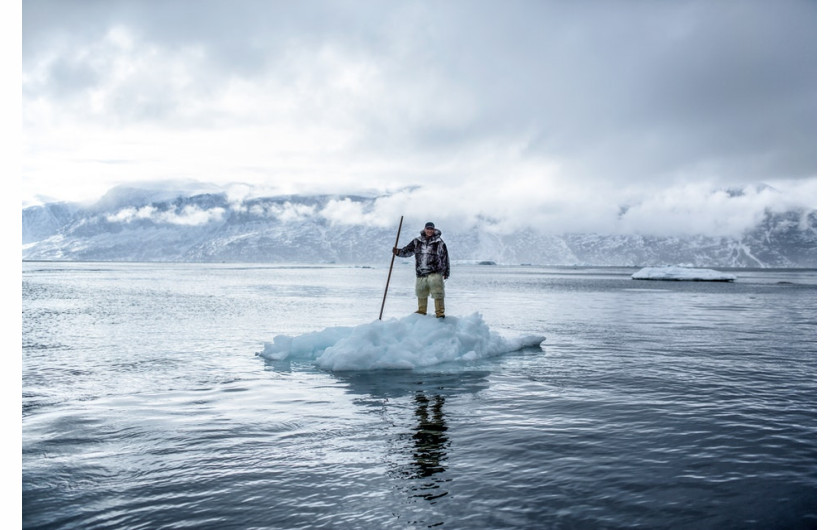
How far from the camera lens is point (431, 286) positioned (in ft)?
54.9

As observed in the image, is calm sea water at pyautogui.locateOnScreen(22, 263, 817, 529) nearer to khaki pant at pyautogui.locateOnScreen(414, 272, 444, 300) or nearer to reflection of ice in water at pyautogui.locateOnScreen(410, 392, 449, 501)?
reflection of ice in water at pyautogui.locateOnScreen(410, 392, 449, 501)

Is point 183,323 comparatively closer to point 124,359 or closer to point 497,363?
point 124,359

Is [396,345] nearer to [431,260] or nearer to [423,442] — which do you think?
Result: [431,260]

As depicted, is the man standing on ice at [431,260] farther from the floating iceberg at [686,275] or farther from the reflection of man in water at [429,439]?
the floating iceberg at [686,275]

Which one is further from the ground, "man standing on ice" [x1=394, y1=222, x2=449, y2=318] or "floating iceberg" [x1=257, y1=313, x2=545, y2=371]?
"man standing on ice" [x1=394, y1=222, x2=449, y2=318]

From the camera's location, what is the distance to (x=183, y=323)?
→ 2689 cm

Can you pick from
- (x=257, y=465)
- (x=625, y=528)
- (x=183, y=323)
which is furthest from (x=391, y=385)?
(x=183, y=323)

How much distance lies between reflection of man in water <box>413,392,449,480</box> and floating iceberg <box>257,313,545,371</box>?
12.2ft

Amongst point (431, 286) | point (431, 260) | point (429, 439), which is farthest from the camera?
point (431, 286)

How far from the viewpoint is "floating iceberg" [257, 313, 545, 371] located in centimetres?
1455

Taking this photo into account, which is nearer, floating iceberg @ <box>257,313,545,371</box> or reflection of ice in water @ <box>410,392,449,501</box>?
reflection of ice in water @ <box>410,392,449,501</box>

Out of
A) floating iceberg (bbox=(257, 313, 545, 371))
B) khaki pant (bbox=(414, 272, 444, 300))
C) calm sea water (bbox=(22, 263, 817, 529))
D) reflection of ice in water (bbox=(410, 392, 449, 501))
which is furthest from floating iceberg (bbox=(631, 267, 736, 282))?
reflection of ice in water (bbox=(410, 392, 449, 501))

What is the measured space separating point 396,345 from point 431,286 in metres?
2.35

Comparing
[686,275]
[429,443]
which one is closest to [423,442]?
[429,443]
